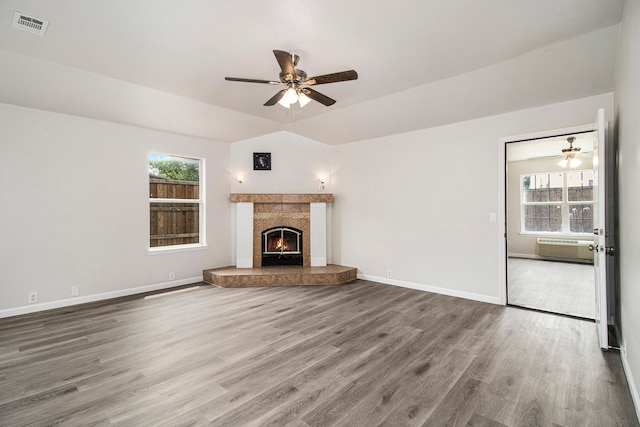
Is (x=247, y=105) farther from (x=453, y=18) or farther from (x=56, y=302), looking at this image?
(x=56, y=302)

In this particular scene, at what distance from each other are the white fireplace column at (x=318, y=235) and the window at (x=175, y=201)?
210 centimetres

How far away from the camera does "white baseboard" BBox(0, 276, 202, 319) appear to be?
12.2 ft

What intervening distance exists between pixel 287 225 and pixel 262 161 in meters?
1.38

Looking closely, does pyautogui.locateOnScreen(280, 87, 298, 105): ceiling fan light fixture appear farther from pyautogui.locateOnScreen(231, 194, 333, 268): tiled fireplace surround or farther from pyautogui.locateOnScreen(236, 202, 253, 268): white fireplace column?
pyautogui.locateOnScreen(236, 202, 253, 268): white fireplace column

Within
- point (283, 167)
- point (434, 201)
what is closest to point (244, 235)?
point (283, 167)

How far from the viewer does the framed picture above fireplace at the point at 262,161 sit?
5996 mm

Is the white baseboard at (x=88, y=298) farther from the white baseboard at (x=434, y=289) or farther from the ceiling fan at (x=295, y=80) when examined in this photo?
the ceiling fan at (x=295, y=80)

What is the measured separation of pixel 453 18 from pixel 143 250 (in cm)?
508

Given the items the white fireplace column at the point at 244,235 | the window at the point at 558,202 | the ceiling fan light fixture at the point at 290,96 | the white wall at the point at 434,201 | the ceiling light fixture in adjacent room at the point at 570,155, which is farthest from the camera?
the window at the point at 558,202

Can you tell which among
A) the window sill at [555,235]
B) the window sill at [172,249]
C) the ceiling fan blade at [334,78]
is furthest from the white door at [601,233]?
the window sill at [555,235]

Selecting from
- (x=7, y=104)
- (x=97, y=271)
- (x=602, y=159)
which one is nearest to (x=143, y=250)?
(x=97, y=271)

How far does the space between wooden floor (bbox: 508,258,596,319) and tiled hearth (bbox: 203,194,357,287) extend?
110 inches

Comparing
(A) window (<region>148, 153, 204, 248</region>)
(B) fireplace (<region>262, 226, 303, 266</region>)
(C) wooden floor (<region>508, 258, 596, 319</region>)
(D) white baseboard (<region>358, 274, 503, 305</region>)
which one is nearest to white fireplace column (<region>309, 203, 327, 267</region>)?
(B) fireplace (<region>262, 226, 303, 266</region>)

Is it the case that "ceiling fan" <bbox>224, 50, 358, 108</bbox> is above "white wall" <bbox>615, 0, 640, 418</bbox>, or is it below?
above
